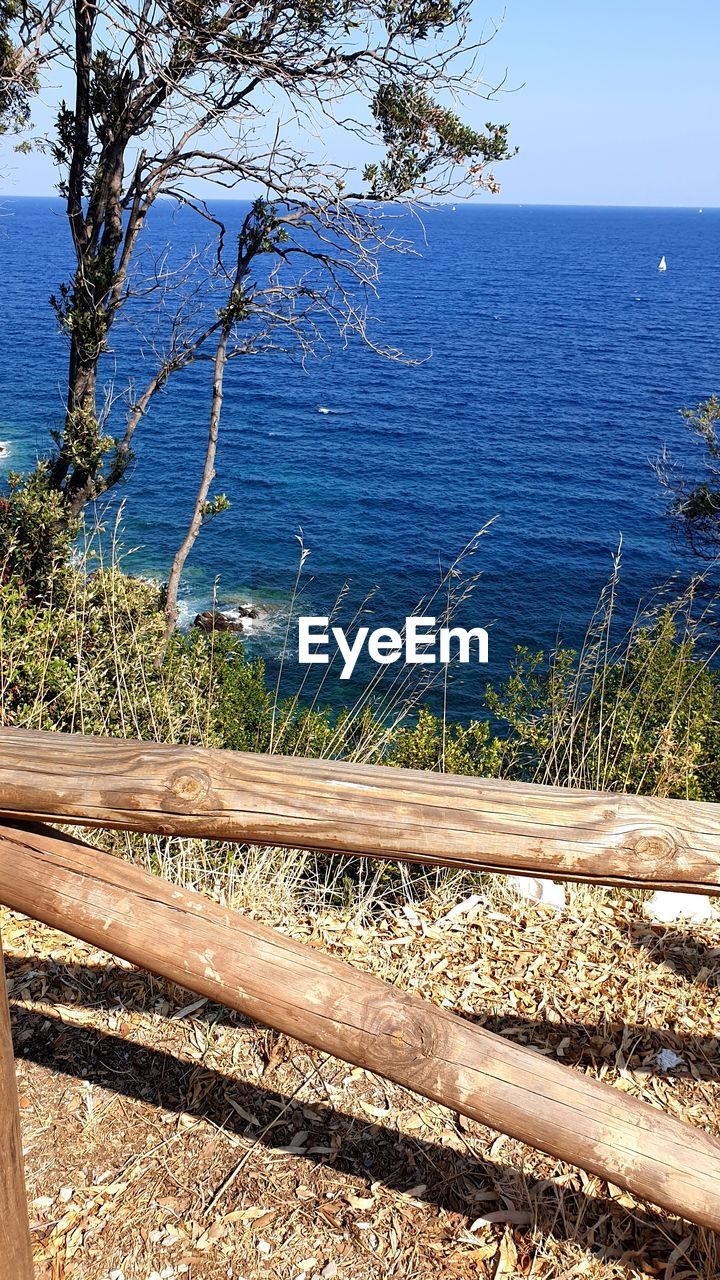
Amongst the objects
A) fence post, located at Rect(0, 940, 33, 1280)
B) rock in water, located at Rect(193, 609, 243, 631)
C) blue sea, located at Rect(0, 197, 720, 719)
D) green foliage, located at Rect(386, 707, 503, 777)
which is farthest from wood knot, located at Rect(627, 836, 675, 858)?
rock in water, located at Rect(193, 609, 243, 631)

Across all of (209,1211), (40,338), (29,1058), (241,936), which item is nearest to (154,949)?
(241,936)

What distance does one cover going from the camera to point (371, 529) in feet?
99.5

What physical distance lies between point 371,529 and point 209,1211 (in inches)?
1114

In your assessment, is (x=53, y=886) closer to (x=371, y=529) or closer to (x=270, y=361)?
(x=371, y=529)

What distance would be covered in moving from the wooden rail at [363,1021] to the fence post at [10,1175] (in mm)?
322

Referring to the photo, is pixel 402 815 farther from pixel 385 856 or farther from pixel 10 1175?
pixel 10 1175

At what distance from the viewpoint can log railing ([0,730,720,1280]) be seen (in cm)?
185

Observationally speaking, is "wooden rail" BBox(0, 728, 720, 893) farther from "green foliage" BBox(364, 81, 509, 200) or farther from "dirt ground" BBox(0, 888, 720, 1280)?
"green foliage" BBox(364, 81, 509, 200)

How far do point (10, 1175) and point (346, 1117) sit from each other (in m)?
1.23

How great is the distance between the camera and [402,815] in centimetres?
186

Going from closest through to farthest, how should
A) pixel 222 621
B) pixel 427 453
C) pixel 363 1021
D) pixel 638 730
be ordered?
pixel 363 1021, pixel 638 730, pixel 222 621, pixel 427 453

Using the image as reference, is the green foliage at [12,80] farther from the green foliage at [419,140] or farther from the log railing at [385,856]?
the log railing at [385,856]

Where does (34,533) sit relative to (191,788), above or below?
below

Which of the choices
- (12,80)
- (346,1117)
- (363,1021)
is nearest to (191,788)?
(363,1021)
